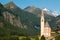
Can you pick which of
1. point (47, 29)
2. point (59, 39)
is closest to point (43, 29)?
point (47, 29)

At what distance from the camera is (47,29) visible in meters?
153

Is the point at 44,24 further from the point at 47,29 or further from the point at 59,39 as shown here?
the point at 59,39

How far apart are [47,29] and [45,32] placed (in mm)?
2817

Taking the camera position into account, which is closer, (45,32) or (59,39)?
(59,39)

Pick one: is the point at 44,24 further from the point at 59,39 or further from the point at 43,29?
the point at 59,39

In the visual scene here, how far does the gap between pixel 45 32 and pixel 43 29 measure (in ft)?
9.91

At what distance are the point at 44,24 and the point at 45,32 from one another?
7.33 meters

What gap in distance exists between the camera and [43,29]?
153m

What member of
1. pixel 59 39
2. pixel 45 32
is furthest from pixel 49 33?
pixel 59 39

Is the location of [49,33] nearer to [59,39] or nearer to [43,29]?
[43,29]

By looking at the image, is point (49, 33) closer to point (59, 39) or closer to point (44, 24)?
point (44, 24)

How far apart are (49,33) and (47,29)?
11.5 ft

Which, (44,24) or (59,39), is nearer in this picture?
(59,39)

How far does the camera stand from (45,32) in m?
151
